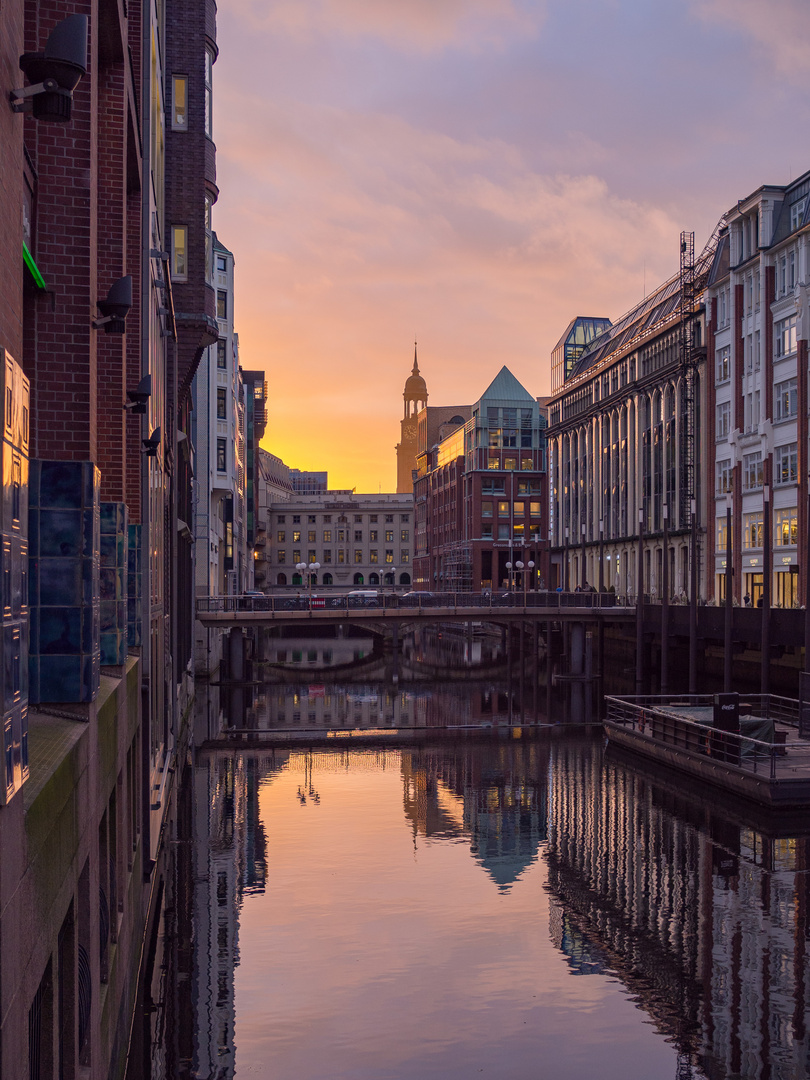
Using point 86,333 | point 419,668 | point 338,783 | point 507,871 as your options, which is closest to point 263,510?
point 419,668

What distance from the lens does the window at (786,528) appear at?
62.2 m

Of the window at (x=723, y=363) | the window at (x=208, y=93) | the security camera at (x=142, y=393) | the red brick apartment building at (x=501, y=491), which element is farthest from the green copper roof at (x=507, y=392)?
the security camera at (x=142, y=393)

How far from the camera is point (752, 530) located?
68750mm

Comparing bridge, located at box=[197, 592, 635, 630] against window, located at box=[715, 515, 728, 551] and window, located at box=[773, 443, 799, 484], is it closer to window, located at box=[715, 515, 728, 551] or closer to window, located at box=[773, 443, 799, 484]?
window, located at box=[715, 515, 728, 551]

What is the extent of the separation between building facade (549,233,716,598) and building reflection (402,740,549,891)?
3009cm

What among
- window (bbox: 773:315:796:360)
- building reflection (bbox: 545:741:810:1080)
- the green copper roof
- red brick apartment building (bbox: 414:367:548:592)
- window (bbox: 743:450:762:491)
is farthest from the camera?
the green copper roof

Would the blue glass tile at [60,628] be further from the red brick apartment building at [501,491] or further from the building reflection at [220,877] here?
the red brick apartment building at [501,491]

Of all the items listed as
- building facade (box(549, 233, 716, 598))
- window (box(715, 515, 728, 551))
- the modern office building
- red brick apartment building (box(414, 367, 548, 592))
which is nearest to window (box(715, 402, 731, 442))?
the modern office building

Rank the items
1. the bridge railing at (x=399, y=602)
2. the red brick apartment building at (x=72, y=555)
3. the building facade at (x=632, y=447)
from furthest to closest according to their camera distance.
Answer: the building facade at (x=632, y=447) → the bridge railing at (x=399, y=602) → the red brick apartment building at (x=72, y=555)

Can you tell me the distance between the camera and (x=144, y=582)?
20828 mm

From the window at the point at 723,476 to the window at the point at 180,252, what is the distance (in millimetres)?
39946

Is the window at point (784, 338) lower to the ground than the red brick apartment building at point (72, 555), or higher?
higher

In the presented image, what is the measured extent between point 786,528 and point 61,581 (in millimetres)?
57630

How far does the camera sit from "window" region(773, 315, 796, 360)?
62469mm
